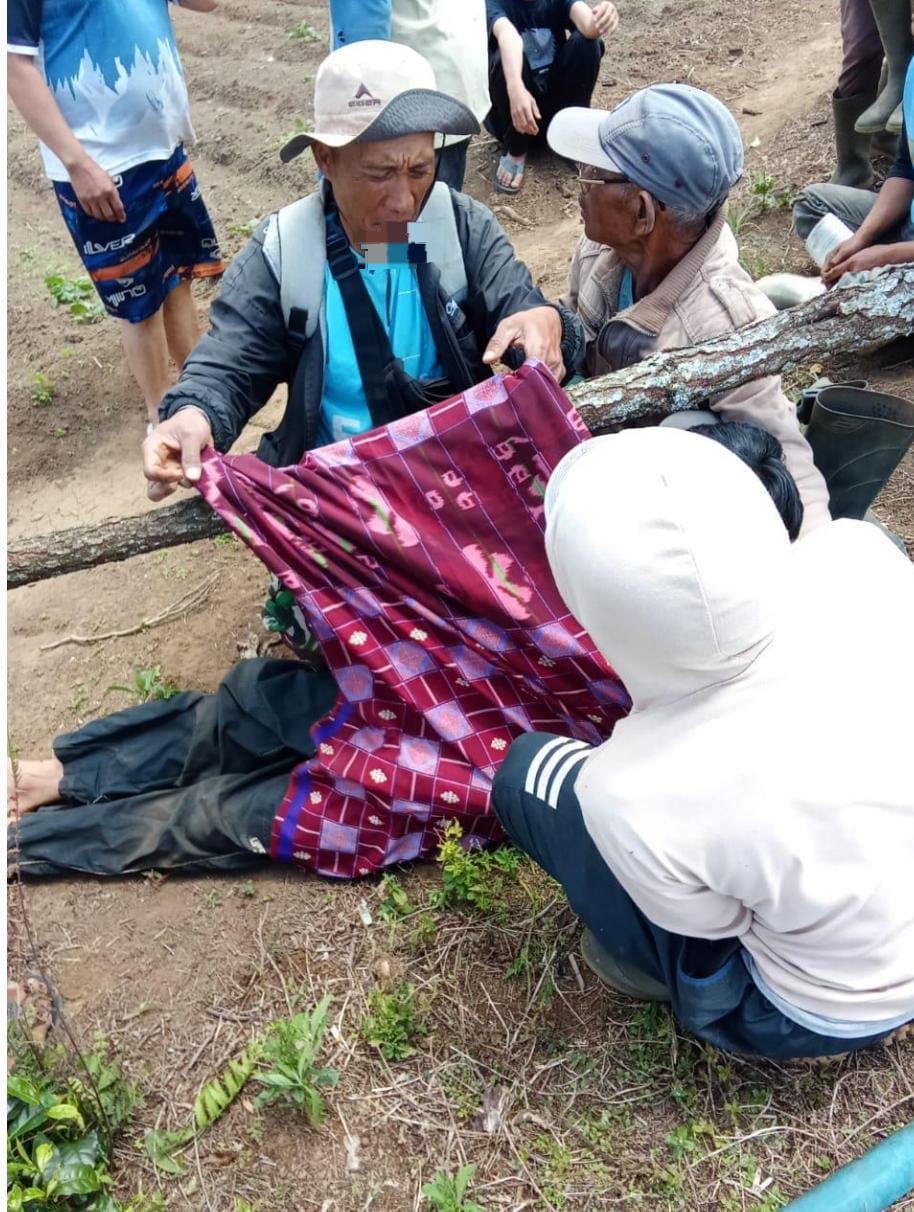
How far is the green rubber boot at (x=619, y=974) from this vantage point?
214 cm

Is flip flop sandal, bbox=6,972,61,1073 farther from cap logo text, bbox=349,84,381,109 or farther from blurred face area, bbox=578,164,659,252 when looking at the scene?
blurred face area, bbox=578,164,659,252

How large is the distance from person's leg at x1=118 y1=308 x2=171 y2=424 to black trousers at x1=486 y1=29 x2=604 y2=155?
111 inches

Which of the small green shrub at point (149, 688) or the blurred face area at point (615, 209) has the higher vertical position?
the blurred face area at point (615, 209)

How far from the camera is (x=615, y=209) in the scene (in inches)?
105

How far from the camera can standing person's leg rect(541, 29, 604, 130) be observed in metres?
5.85

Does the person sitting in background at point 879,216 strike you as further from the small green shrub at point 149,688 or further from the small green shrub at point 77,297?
the small green shrub at point 77,297

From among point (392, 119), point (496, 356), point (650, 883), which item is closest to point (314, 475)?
point (496, 356)

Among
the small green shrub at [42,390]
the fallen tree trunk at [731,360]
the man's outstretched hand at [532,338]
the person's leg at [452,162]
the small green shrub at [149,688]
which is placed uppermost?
the man's outstretched hand at [532,338]

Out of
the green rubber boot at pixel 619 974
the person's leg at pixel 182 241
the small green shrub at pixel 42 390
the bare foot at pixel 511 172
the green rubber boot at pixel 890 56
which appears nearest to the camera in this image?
the green rubber boot at pixel 619 974

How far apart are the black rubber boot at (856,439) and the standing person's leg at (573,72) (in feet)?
12.4

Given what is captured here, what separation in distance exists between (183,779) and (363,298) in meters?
1.43

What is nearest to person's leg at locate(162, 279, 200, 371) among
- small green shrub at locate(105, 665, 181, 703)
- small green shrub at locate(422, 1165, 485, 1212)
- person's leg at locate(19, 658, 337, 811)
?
small green shrub at locate(105, 665, 181, 703)

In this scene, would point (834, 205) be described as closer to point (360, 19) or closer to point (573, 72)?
point (360, 19)

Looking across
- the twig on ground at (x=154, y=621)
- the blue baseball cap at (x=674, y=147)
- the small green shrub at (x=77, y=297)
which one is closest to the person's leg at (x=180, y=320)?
the twig on ground at (x=154, y=621)
